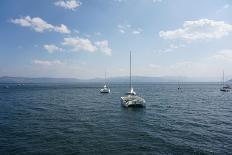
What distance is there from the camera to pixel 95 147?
93.0 ft

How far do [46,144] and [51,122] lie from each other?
615 inches

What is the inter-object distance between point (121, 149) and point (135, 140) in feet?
14.9

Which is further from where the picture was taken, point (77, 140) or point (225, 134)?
point (225, 134)

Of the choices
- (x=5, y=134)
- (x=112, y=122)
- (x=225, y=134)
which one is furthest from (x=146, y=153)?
(x=5, y=134)

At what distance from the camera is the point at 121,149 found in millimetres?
27578

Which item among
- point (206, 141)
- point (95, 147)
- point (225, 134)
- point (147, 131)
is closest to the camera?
point (95, 147)

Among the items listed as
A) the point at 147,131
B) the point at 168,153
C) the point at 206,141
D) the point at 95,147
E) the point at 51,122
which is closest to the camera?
the point at 168,153

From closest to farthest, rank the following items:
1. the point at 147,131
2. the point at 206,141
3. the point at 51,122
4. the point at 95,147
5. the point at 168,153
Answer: the point at 168,153 → the point at 95,147 → the point at 206,141 → the point at 147,131 → the point at 51,122

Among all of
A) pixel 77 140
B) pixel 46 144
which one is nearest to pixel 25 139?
pixel 46 144

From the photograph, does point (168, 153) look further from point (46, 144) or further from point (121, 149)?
point (46, 144)

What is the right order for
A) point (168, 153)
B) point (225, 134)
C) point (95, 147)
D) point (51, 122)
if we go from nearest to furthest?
1. point (168, 153)
2. point (95, 147)
3. point (225, 134)
4. point (51, 122)

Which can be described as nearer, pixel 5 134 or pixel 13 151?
pixel 13 151

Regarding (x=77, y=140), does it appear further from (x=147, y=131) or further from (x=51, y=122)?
(x=51, y=122)

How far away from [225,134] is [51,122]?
3119 cm
